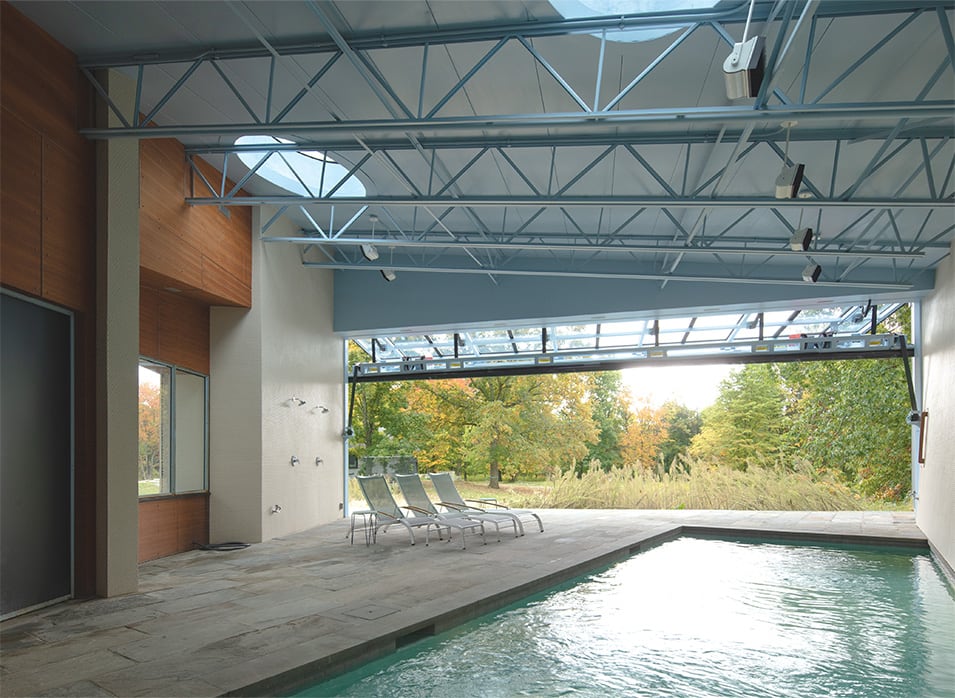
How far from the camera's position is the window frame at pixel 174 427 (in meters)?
9.55

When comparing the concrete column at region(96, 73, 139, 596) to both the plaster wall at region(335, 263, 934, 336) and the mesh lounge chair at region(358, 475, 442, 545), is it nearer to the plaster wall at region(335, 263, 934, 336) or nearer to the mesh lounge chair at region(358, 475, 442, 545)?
the mesh lounge chair at region(358, 475, 442, 545)

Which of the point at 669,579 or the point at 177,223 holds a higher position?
the point at 177,223

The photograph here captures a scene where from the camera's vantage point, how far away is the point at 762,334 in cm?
1483

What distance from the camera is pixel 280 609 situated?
6324mm

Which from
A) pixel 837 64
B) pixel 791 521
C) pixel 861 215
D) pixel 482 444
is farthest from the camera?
pixel 482 444

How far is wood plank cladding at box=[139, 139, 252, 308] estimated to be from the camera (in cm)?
852

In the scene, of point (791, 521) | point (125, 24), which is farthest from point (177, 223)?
point (791, 521)

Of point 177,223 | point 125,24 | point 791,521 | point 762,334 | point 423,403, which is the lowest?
point 791,521

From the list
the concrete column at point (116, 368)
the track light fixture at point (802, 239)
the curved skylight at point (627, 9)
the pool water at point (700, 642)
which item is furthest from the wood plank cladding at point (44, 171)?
the track light fixture at point (802, 239)

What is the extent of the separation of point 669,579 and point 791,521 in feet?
16.6

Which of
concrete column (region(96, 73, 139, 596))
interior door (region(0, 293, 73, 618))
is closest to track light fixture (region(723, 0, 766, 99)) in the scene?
concrete column (region(96, 73, 139, 596))

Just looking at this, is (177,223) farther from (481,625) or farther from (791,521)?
(791,521)

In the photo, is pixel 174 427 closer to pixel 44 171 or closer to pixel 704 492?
pixel 44 171

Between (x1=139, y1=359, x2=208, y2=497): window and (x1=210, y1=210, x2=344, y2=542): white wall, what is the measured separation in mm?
241
